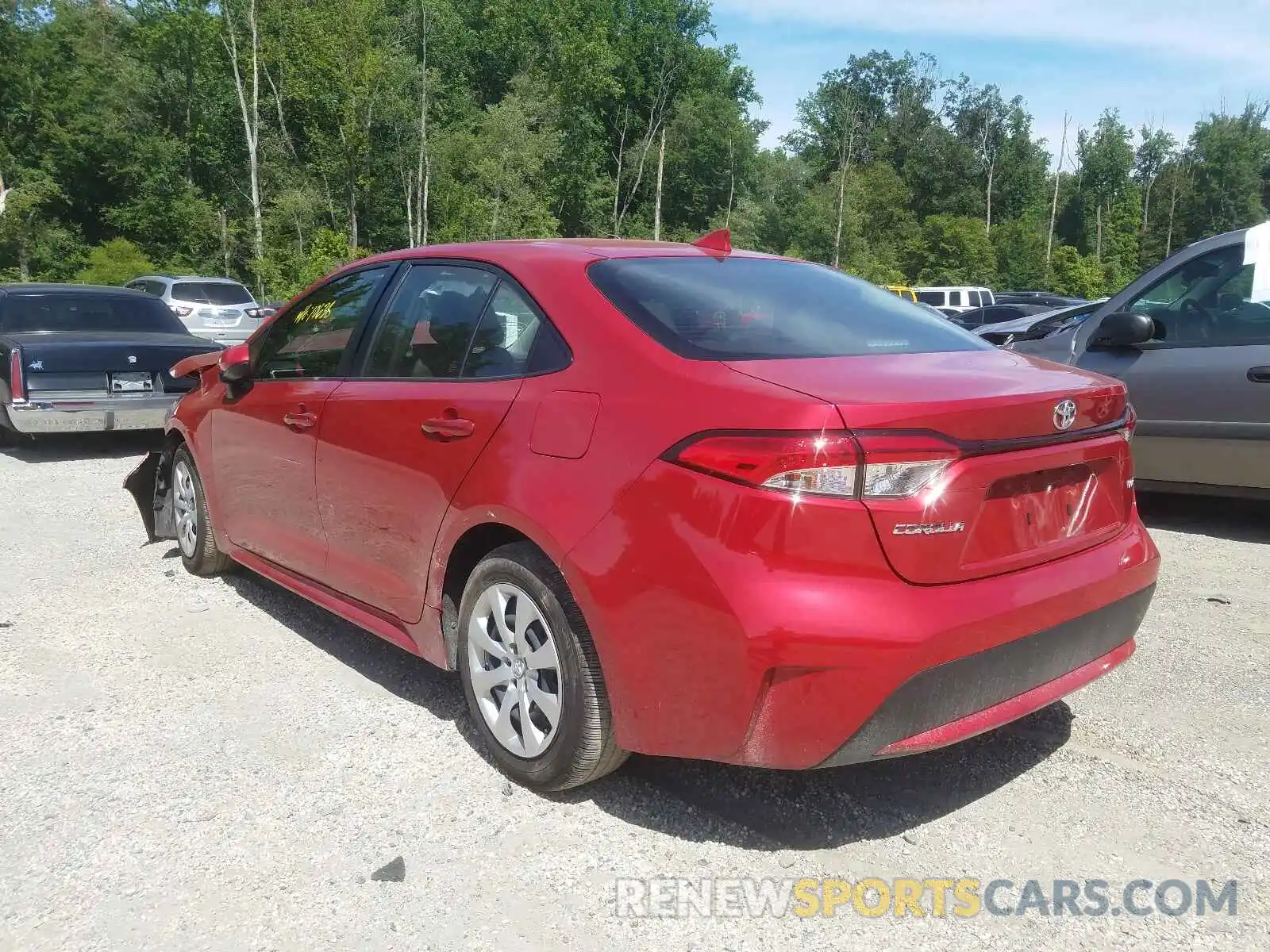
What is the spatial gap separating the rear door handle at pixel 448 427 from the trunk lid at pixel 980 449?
92 cm

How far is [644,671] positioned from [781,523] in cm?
55

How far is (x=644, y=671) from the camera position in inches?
106

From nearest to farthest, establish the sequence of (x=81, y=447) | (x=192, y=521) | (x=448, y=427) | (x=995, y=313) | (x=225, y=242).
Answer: (x=448, y=427)
(x=192, y=521)
(x=81, y=447)
(x=995, y=313)
(x=225, y=242)

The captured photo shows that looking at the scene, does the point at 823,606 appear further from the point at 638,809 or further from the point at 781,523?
the point at 638,809

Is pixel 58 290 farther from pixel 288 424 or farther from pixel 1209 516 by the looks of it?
pixel 1209 516

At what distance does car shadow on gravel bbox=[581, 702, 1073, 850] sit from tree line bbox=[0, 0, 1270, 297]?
1421 inches

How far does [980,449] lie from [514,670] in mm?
1455

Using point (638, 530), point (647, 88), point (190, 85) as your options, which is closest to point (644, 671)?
point (638, 530)

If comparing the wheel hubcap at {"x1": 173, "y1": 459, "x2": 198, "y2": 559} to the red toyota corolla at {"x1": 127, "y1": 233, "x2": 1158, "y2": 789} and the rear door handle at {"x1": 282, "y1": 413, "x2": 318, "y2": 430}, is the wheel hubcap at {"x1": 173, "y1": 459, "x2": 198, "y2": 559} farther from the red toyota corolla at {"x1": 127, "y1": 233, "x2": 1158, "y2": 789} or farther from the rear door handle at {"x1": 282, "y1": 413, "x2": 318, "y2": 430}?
the red toyota corolla at {"x1": 127, "y1": 233, "x2": 1158, "y2": 789}

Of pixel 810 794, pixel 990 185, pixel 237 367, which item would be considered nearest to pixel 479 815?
pixel 810 794

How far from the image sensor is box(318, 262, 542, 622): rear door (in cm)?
324

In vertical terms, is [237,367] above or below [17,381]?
above

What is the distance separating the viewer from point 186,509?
5.43 meters

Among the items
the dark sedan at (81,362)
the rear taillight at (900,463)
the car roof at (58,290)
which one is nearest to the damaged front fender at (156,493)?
the dark sedan at (81,362)
